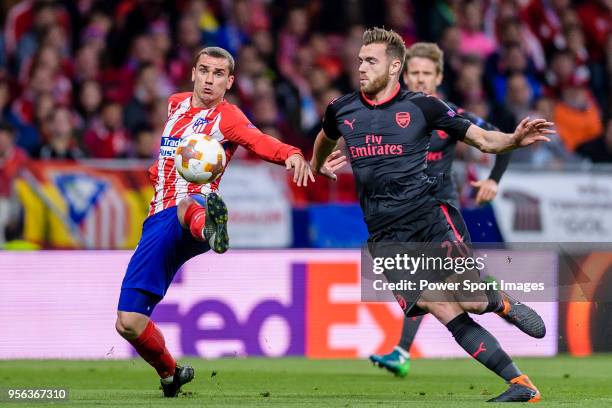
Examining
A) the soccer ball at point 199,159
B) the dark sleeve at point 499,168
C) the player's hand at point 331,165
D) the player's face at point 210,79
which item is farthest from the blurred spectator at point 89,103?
the soccer ball at point 199,159

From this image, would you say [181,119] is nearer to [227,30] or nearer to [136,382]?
[136,382]

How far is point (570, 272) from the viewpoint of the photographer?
1044 centimetres

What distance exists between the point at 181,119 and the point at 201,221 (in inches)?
33.4

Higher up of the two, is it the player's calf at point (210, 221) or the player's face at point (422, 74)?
the player's face at point (422, 74)

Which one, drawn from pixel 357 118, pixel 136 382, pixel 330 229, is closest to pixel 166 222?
pixel 357 118

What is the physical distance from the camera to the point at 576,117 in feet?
Result: 53.1

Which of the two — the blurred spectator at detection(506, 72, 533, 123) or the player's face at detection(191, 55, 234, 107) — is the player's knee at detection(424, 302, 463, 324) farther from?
the blurred spectator at detection(506, 72, 533, 123)

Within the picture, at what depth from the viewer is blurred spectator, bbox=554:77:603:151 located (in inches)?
629

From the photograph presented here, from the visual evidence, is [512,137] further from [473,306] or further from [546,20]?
[546,20]

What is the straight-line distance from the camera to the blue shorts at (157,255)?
25.8ft

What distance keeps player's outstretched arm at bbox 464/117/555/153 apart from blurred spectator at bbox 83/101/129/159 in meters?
7.27

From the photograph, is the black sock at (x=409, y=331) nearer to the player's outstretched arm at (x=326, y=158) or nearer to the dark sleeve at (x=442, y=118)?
the player's outstretched arm at (x=326, y=158)

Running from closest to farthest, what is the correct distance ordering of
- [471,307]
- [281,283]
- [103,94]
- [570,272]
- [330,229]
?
1. [471,307]
2. [570,272]
3. [281,283]
4. [330,229]
5. [103,94]

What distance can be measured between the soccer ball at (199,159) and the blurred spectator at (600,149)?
874cm
